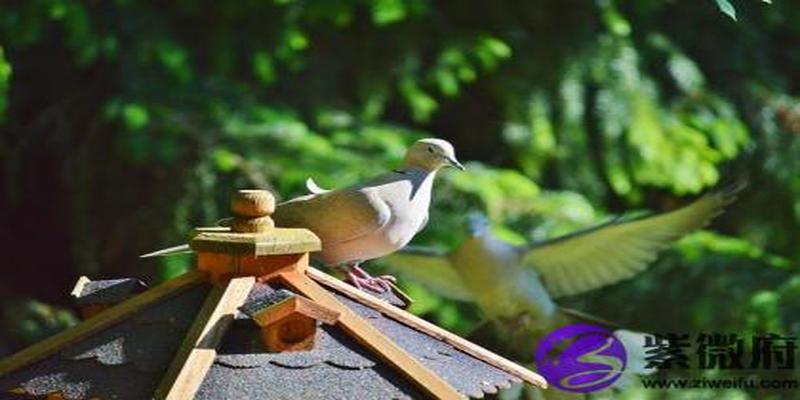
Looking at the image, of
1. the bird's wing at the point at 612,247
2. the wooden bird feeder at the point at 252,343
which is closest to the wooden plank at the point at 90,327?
the wooden bird feeder at the point at 252,343

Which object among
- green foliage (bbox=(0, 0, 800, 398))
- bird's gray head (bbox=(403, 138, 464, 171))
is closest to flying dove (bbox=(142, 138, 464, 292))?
bird's gray head (bbox=(403, 138, 464, 171))

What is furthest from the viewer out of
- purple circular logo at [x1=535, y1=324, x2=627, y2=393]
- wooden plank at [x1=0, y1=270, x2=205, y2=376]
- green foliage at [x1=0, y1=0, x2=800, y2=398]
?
green foliage at [x1=0, y1=0, x2=800, y2=398]

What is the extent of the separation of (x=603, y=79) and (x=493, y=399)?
128 centimetres

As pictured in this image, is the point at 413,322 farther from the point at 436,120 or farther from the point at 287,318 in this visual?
the point at 436,120

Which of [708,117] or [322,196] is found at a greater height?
[708,117]

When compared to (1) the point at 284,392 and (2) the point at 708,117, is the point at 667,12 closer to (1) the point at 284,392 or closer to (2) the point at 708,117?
(2) the point at 708,117

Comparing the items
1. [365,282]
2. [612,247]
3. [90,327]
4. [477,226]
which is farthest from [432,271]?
[90,327]

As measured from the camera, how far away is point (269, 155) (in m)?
2.53

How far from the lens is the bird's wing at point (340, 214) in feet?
3.71

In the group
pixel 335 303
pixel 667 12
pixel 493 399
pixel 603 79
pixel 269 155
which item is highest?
pixel 667 12

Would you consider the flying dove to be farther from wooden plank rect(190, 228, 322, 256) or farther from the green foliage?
the green foliage

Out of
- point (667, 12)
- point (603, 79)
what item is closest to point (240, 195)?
point (603, 79)

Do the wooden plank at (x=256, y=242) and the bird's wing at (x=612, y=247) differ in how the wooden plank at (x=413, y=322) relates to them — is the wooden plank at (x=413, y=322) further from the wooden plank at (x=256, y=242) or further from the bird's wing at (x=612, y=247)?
the bird's wing at (x=612, y=247)

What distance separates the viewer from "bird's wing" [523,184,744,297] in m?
1.80
